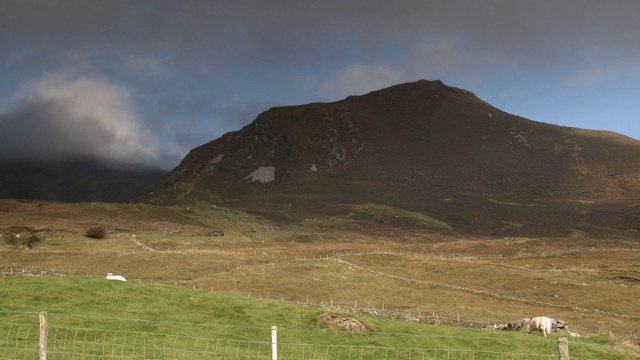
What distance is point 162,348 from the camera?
20.5 metres

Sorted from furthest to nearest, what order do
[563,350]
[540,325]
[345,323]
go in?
1. [540,325]
2. [345,323]
3. [563,350]

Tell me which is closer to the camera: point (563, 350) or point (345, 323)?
point (563, 350)

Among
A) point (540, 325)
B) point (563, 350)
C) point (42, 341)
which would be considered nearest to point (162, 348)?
point (42, 341)

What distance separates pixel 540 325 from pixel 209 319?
18.5m

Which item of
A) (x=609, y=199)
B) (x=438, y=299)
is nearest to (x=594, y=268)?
(x=438, y=299)

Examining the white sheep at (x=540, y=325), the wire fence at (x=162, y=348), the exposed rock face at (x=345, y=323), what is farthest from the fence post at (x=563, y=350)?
the white sheep at (x=540, y=325)

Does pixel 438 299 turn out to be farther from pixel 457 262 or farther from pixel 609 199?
pixel 609 199

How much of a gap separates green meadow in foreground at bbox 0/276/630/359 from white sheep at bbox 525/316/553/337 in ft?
7.70

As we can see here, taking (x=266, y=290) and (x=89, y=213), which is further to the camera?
(x=89, y=213)

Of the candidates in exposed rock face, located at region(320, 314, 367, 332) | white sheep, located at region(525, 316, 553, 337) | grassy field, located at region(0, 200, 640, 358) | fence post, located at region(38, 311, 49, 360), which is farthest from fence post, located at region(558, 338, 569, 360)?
white sheep, located at region(525, 316, 553, 337)

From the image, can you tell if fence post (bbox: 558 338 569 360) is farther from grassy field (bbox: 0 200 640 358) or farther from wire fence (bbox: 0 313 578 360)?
grassy field (bbox: 0 200 640 358)

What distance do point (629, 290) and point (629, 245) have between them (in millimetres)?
65312

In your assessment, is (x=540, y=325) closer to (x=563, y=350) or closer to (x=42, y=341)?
(x=563, y=350)

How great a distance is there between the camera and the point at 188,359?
63.6 ft
